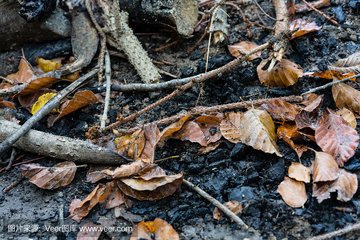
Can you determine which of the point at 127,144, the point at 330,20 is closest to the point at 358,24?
the point at 330,20

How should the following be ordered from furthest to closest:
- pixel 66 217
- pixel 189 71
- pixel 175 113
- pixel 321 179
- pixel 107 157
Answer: pixel 189 71
pixel 175 113
pixel 107 157
pixel 66 217
pixel 321 179

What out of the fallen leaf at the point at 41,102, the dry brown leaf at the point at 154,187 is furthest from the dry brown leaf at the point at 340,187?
the fallen leaf at the point at 41,102

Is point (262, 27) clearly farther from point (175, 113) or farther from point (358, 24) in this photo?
point (175, 113)

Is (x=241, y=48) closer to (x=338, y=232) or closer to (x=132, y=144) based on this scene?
(x=132, y=144)

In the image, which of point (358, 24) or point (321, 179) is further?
point (358, 24)

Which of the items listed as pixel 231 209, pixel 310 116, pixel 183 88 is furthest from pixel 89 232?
pixel 310 116

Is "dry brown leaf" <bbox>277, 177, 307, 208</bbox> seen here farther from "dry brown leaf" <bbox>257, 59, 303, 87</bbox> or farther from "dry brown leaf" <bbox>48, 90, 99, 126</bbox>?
"dry brown leaf" <bbox>48, 90, 99, 126</bbox>

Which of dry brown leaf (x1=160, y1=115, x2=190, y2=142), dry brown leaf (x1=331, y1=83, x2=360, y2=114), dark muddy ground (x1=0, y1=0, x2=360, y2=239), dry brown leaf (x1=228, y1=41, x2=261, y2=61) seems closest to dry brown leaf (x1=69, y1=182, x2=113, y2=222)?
dark muddy ground (x1=0, y1=0, x2=360, y2=239)
